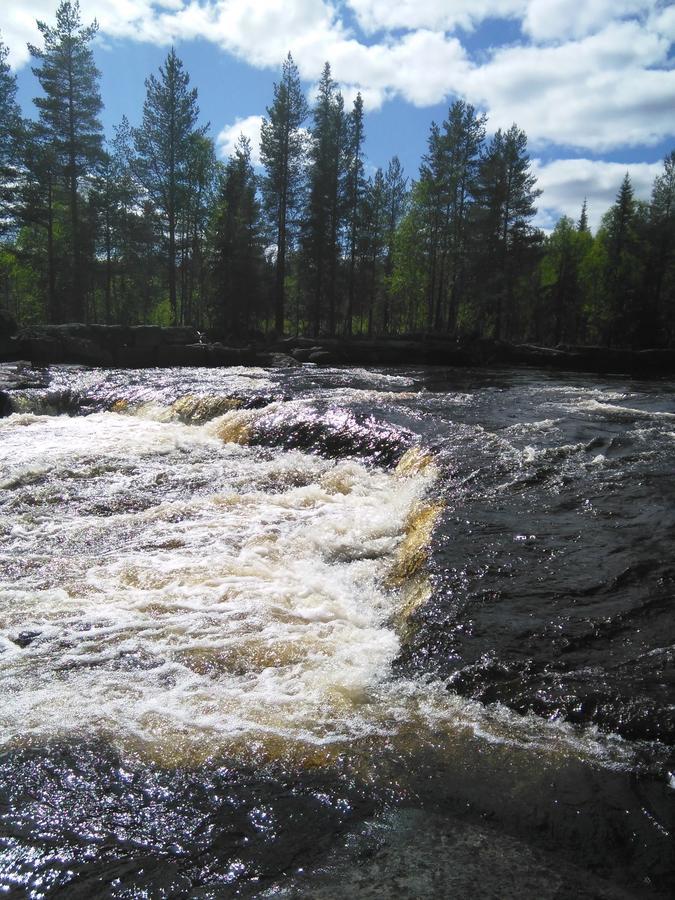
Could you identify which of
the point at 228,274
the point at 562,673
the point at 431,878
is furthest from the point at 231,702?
the point at 228,274

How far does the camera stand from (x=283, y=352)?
2605cm

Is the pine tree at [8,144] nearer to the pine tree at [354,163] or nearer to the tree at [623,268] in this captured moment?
the pine tree at [354,163]

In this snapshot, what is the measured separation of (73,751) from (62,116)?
114 ft

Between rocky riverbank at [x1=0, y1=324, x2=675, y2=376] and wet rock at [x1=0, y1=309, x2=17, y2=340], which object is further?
rocky riverbank at [x1=0, y1=324, x2=675, y2=376]

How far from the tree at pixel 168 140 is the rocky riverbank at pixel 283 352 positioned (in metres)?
8.43

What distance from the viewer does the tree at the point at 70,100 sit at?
28.6 metres

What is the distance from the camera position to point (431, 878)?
225cm

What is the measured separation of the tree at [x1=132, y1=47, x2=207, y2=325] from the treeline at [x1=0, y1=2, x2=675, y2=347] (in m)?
0.08

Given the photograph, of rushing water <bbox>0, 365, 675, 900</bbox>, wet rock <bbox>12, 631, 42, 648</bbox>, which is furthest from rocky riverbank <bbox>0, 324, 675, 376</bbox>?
wet rock <bbox>12, 631, 42, 648</bbox>

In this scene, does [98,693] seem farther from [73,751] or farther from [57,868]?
[57,868]

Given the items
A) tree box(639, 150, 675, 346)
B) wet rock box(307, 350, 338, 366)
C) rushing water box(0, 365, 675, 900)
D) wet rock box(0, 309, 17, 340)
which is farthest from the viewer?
tree box(639, 150, 675, 346)

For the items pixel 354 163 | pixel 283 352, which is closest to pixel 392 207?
pixel 354 163

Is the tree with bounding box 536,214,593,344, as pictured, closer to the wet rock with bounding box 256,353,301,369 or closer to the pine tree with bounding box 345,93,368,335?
the pine tree with bounding box 345,93,368,335

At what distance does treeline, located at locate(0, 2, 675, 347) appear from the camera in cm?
2938
